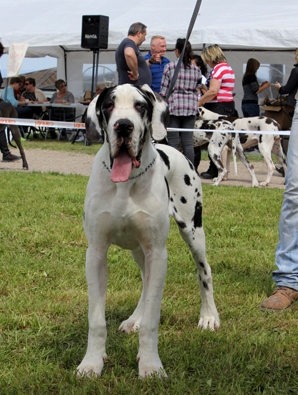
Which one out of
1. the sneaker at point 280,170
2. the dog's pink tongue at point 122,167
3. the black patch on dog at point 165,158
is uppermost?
the dog's pink tongue at point 122,167

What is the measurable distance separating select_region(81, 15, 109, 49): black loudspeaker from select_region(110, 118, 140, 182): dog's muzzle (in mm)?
14722

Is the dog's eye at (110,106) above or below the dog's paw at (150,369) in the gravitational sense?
above

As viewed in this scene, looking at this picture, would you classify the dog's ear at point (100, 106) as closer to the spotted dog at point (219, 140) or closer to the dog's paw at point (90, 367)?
the dog's paw at point (90, 367)

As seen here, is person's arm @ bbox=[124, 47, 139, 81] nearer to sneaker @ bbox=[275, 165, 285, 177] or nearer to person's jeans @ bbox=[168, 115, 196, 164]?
person's jeans @ bbox=[168, 115, 196, 164]

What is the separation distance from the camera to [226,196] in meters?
9.21

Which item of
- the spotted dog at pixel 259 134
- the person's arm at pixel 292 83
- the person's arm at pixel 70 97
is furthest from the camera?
the person's arm at pixel 70 97

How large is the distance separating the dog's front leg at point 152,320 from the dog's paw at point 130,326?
0.60 m

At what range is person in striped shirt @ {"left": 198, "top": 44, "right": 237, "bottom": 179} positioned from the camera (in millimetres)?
11680

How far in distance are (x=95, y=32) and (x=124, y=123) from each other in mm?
14945

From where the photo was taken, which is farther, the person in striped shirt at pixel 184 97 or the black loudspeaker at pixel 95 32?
the black loudspeaker at pixel 95 32

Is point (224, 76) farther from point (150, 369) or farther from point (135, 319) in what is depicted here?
point (150, 369)

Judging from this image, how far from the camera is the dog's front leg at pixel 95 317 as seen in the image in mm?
3240

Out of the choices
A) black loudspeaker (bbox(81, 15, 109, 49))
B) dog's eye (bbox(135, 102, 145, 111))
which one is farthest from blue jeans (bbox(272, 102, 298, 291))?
black loudspeaker (bbox(81, 15, 109, 49))

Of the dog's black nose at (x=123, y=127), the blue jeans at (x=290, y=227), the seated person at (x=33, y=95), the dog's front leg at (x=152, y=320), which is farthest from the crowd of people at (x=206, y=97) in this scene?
the seated person at (x=33, y=95)
